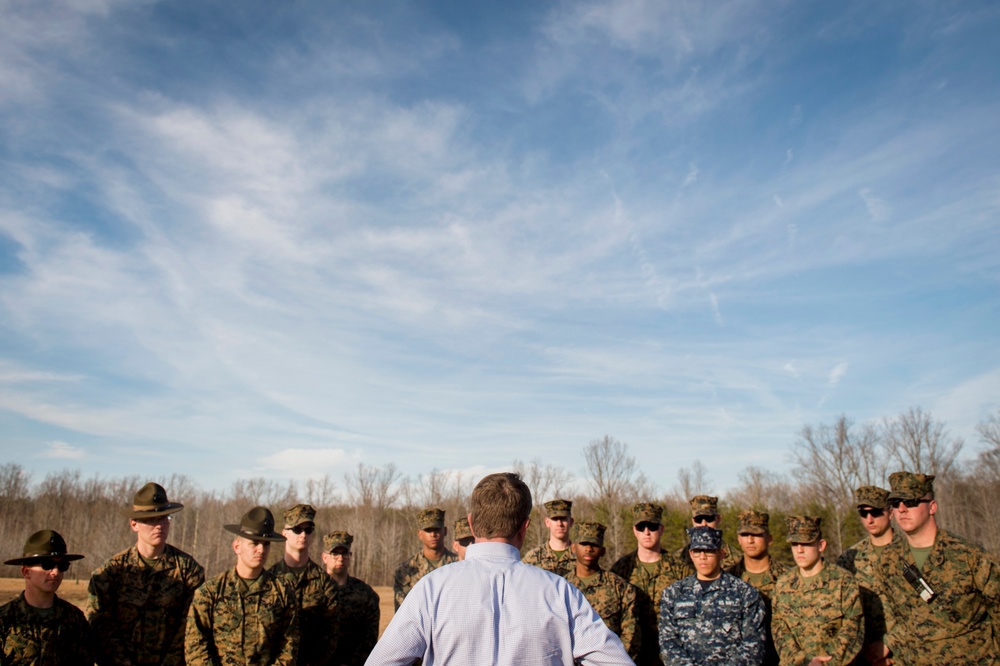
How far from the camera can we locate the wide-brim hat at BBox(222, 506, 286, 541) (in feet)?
17.6

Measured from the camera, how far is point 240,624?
5.14m

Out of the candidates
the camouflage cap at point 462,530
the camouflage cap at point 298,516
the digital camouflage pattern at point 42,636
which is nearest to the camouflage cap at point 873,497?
the camouflage cap at point 462,530

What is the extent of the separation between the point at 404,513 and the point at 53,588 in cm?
5520

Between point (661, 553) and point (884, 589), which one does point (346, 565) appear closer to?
point (661, 553)

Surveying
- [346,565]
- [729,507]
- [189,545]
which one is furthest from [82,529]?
[346,565]

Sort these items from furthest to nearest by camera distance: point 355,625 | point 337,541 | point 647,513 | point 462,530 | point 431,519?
point 462,530
point 431,519
point 337,541
point 355,625
point 647,513

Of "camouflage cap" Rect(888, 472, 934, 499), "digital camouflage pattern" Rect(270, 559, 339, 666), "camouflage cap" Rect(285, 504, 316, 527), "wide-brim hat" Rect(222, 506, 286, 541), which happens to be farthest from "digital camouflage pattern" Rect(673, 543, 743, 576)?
"wide-brim hat" Rect(222, 506, 286, 541)

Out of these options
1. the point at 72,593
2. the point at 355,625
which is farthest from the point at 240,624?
the point at 72,593

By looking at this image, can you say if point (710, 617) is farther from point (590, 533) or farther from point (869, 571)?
point (869, 571)

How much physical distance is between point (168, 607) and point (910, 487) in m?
6.40

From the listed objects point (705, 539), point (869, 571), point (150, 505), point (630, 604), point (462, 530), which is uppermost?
point (150, 505)

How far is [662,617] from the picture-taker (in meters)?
5.68

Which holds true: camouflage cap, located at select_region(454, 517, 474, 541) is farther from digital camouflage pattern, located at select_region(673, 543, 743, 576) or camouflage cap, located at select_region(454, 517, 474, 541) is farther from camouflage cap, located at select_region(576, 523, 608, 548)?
digital camouflage pattern, located at select_region(673, 543, 743, 576)

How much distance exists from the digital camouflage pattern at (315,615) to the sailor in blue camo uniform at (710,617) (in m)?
2.94
